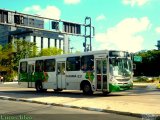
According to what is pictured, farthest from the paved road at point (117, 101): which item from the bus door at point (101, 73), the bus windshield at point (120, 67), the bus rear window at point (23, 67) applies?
the bus rear window at point (23, 67)

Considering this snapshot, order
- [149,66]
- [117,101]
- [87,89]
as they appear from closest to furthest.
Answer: [117,101] < [87,89] < [149,66]

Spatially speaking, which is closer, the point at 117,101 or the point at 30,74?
the point at 117,101

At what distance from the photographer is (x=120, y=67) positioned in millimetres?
22984

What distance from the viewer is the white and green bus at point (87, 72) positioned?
2269 cm

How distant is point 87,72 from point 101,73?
129 centimetres

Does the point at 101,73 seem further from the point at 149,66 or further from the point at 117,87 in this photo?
the point at 149,66

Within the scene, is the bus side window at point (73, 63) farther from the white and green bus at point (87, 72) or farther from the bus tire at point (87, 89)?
the bus tire at point (87, 89)

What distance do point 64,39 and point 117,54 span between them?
158608 millimetres

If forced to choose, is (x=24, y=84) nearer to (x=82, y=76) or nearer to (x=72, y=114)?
(x=82, y=76)

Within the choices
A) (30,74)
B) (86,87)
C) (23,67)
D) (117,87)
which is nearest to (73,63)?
(86,87)

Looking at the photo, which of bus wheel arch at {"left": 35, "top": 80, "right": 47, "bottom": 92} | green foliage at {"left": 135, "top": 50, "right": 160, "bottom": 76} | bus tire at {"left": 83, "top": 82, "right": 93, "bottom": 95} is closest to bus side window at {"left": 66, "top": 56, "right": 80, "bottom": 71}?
bus tire at {"left": 83, "top": 82, "right": 93, "bottom": 95}

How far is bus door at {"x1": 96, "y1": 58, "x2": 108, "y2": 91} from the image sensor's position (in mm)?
22828

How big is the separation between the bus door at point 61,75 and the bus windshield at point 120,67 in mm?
4898

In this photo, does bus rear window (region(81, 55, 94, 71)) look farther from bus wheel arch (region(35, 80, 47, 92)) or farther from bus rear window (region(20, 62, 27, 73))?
bus rear window (region(20, 62, 27, 73))
